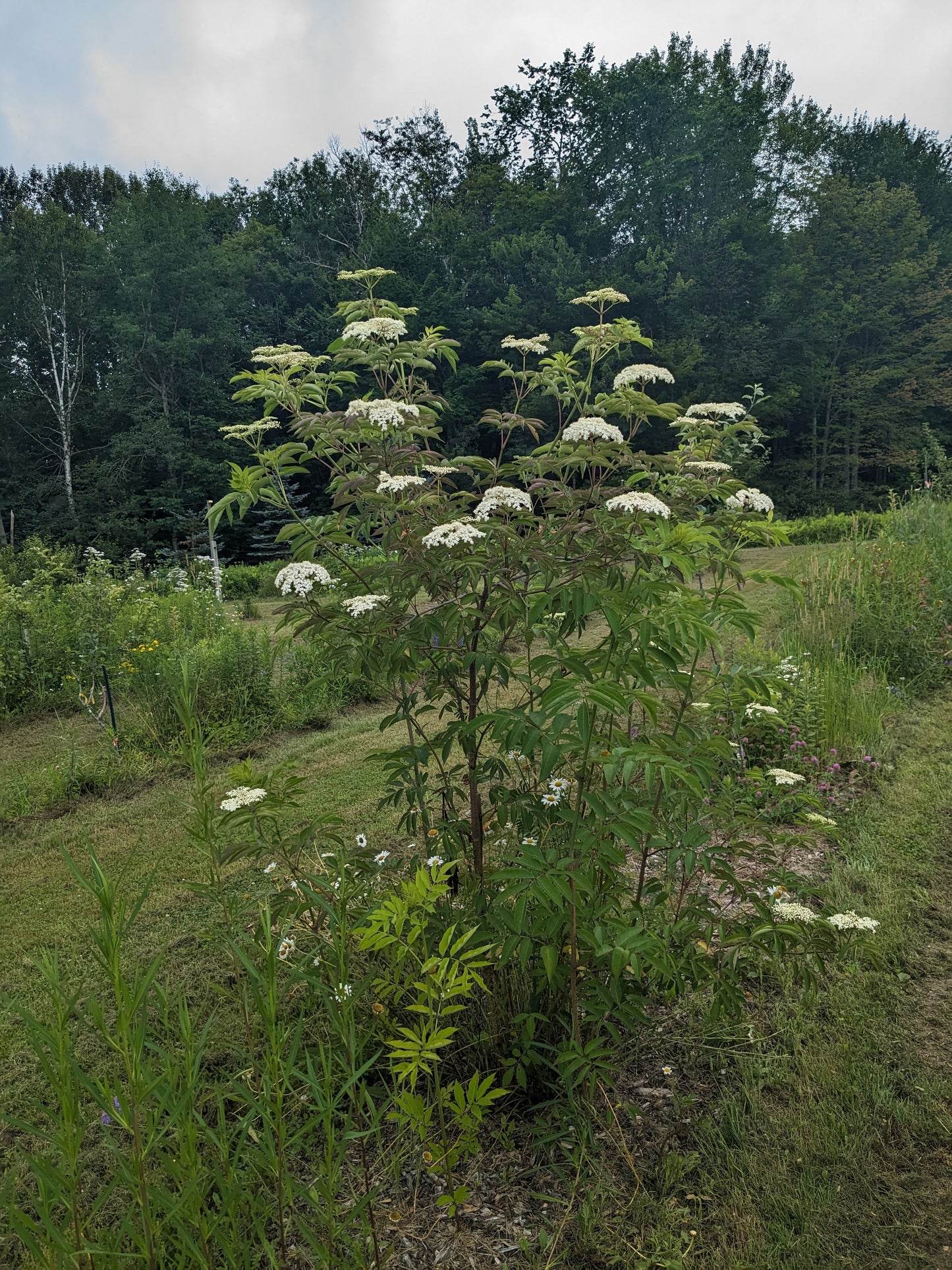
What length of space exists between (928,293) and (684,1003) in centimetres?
2823

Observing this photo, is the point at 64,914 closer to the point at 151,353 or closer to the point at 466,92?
the point at 151,353

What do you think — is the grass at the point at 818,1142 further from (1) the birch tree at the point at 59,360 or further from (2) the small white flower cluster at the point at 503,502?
(1) the birch tree at the point at 59,360

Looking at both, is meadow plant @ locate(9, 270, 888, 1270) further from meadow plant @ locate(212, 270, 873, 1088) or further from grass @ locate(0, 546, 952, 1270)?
grass @ locate(0, 546, 952, 1270)

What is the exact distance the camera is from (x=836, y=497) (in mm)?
23625

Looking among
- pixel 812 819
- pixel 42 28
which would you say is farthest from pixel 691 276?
pixel 812 819

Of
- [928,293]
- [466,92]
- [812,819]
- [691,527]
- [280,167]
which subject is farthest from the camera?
[280,167]

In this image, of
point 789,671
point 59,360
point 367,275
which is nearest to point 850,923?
point 367,275

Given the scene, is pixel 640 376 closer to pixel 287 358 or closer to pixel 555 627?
pixel 555 627

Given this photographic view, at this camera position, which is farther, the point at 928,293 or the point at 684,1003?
the point at 928,293

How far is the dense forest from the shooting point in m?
23.4

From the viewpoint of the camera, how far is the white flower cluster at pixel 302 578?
166cm

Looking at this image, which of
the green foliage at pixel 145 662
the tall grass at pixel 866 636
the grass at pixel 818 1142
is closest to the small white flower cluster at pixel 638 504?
the grass at pixel 818 1142

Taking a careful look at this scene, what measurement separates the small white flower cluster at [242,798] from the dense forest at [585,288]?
22978mm

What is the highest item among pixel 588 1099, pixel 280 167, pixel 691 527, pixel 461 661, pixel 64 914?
pixel 280 167
